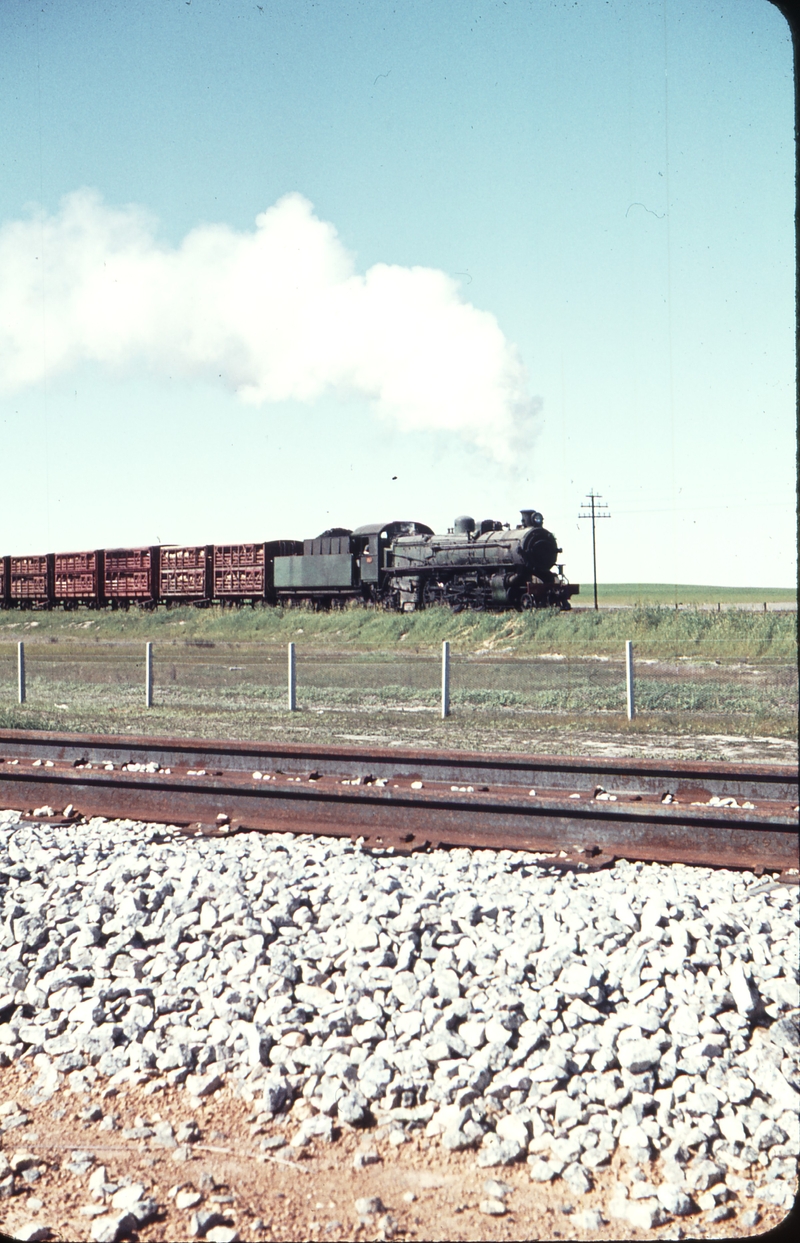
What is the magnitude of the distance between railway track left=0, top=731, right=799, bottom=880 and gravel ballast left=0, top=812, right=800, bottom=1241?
493mm

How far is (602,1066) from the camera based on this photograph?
134 inches

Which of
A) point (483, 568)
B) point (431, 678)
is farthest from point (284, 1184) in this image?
point (483, 568)

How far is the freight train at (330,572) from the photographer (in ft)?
107

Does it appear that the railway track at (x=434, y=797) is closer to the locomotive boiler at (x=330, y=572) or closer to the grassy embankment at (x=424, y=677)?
the grassy embankment at (x=424, y=677)

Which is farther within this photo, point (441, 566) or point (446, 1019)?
point (441, 566)

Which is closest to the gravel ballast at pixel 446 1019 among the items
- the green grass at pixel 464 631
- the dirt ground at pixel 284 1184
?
the dirt ground at pixel 284 1184

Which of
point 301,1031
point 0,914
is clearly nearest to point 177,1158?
point 301,1031

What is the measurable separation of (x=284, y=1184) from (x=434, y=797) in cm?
324

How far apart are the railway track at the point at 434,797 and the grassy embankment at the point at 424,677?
4.14 meters

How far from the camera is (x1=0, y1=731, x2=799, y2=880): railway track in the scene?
558cm

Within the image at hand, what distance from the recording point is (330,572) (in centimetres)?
3741

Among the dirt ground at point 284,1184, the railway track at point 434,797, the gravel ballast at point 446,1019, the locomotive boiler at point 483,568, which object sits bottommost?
the dirt ground at point 284,1184

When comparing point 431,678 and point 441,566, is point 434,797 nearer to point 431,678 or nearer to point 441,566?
point 431,678

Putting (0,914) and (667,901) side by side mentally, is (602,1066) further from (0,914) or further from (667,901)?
(0,914)
